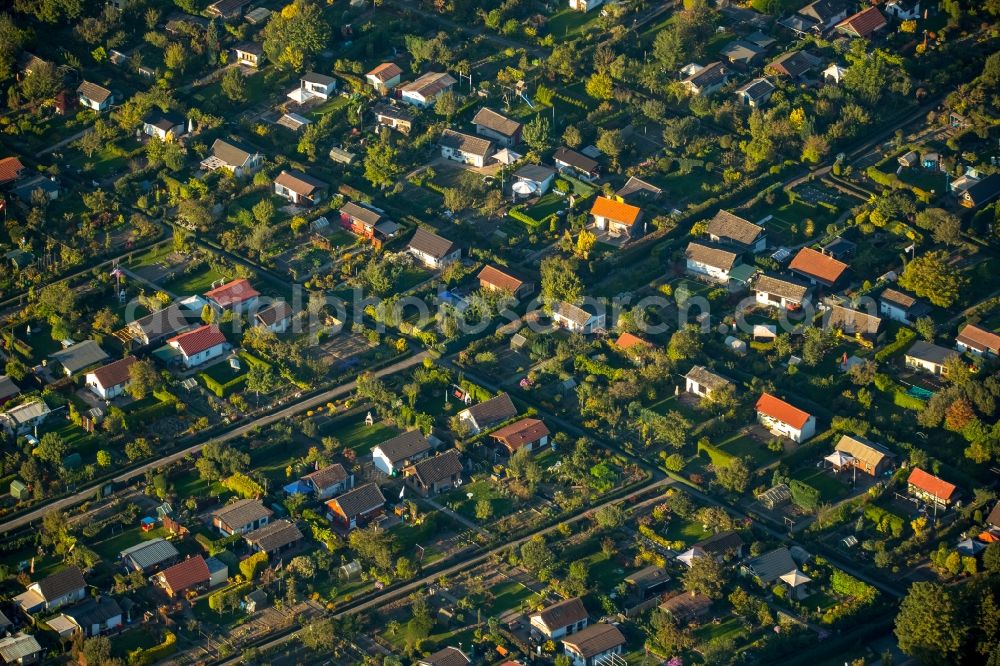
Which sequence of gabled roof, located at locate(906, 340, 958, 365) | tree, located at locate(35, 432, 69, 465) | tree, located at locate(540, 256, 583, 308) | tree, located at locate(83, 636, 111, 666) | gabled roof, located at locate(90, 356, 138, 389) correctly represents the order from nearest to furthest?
tree, located at locate(83, 636, 111, 666), tree, located at locate(35, 432, 69, 465), gabled roof, located at locate(90, 356, 138, 389), gabled roof, located at locate(906, 340, 958, 365), tree, located at locate(540, 256, 583, 308)

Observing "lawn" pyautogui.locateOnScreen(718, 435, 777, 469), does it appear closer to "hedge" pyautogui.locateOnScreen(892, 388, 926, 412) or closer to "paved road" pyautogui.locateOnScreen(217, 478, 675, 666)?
"paved road" pyautogui.locateOnScreen(217, 478, 675, 666)

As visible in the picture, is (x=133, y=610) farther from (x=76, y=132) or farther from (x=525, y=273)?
(x=76, y=132)

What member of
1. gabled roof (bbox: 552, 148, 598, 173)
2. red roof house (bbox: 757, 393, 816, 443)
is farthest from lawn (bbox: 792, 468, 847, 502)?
gabled roof (bbox: 552, 148, 598, 173)

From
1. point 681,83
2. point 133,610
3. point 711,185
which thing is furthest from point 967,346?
point 133,610

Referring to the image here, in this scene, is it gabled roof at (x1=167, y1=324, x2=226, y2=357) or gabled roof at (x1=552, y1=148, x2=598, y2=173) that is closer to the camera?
gabled roof at (x1=167, y1=324, x2=226, y2=357)

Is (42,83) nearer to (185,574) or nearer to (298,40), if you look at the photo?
(298,40)

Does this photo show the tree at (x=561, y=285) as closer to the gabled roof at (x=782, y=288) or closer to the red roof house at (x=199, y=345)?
→ the gabled roof at (x=782, y=288)

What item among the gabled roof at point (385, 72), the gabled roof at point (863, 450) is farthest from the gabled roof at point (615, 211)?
the gabled roof at point (863, 450)
